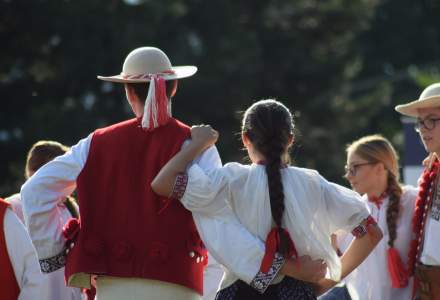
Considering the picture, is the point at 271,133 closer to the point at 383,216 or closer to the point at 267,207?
the point at 267,207

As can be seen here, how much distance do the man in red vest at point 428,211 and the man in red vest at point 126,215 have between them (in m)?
1.19

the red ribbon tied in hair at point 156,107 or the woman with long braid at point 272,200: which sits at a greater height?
the red ribbon tied in hair at point 156,107

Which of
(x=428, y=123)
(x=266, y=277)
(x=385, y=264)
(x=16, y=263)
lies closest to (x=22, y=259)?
(x=16, y=263)

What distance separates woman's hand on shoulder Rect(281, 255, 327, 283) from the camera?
424 centimetres

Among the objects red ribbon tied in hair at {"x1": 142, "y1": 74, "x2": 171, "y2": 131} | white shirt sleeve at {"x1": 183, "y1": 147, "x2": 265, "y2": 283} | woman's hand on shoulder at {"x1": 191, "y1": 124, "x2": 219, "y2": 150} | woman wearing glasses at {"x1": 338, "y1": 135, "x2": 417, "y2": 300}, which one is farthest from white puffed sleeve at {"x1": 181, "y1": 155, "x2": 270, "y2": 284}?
woman wearing glasses at {"x1": 338, "y1": 135, "x2": 417, "y2": 300}

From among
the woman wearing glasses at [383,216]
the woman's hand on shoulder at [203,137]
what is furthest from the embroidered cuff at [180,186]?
the woman wearing glasses at [383,216]

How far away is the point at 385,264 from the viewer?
5.63 metres

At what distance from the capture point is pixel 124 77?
15.1ft

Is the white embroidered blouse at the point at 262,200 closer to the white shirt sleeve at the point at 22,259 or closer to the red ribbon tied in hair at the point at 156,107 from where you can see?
the red ribbon tied in hair at the point at 156,107

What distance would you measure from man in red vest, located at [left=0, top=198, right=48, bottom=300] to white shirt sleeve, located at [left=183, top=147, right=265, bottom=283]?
0.97 m

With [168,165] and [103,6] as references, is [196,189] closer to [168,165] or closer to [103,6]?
[168,165]

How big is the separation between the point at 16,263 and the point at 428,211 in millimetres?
1966

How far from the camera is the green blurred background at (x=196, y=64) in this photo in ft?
66.5

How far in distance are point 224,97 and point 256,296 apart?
1682 centimetres
